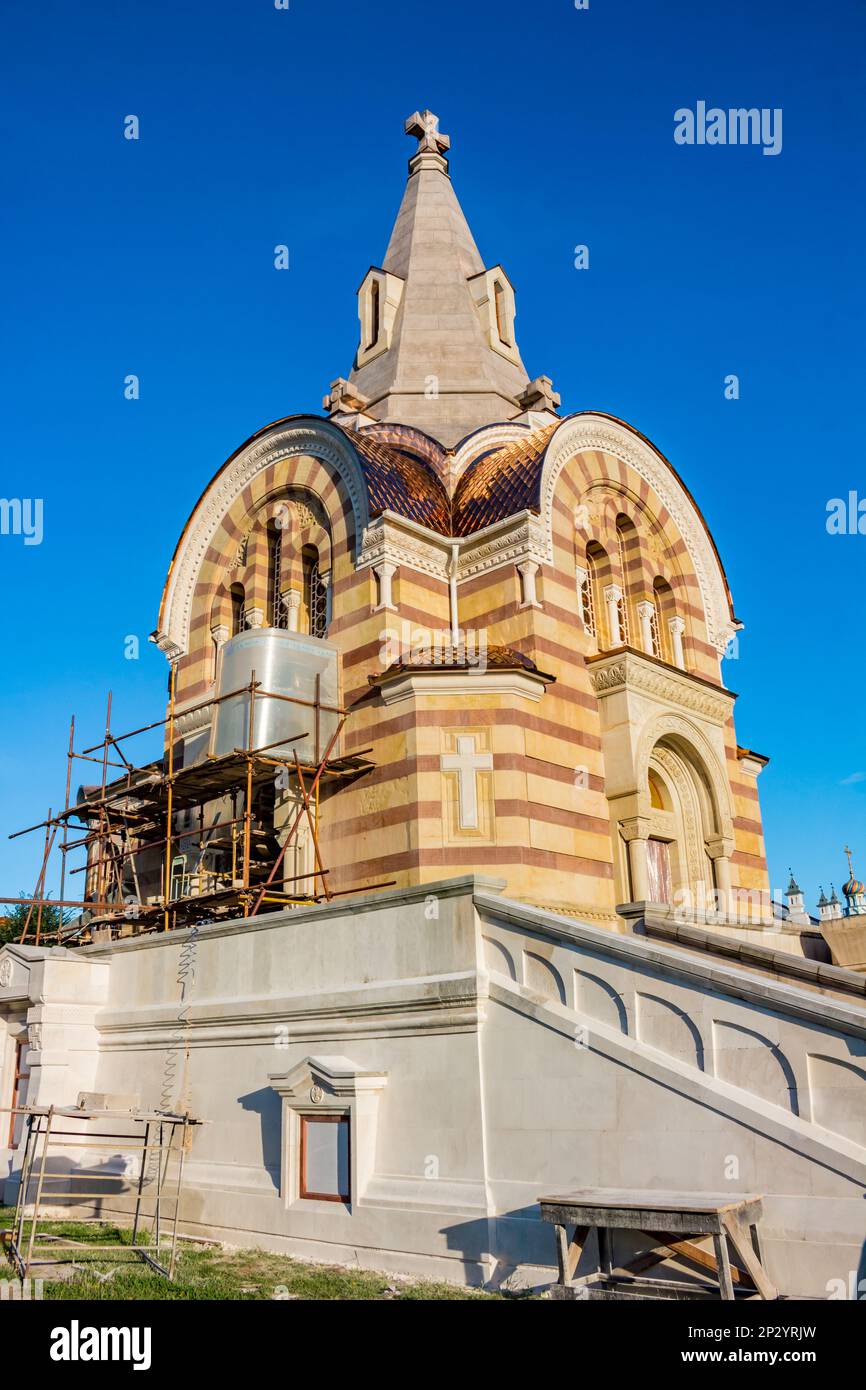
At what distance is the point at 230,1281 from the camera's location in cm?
1034

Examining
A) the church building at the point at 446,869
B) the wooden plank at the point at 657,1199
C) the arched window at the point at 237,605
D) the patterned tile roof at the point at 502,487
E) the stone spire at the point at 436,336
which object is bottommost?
the wooden plank at the point at 657,1199

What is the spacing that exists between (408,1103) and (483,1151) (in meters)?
1.08

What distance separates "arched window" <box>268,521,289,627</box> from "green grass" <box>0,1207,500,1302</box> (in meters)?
11.9

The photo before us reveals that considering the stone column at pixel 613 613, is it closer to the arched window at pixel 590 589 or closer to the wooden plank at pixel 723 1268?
the arched window at pixel 590 589

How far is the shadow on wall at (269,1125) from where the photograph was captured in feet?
41.3

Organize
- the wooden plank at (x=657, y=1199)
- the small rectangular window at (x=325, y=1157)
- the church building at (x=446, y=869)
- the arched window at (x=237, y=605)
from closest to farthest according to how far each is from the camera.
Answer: the wooden plank at (x=657, y=1199) < the church building at (x=446, y=869) < the small rectangular window at (x=325, y=1157) < the arched window at (x=237, y=605)

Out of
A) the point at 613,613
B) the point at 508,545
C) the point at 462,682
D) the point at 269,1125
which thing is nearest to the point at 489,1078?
the point at 269,1125

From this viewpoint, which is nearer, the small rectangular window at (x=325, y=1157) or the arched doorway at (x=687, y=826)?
the small rectangular window at (x=325, y=1157)

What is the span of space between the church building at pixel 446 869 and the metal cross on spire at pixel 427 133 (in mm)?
948

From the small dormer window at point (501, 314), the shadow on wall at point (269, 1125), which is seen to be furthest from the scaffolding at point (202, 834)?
the small dormer window at point (501, 314)

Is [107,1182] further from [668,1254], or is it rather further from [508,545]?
[508,545]

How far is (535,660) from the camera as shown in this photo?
59.5 feet

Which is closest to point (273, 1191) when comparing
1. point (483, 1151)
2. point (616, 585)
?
point (483, 1151)
